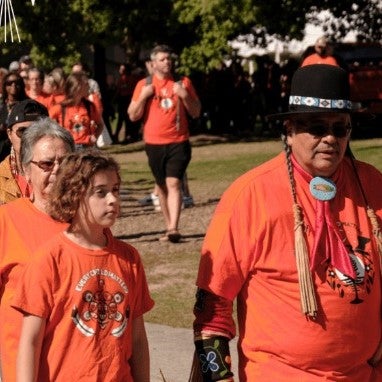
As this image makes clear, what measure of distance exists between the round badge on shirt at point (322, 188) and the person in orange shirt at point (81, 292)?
2.16 ft

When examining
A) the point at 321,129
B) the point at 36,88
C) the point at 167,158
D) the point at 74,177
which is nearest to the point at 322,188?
the point at 321,129

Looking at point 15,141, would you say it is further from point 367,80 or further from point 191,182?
point 367,80

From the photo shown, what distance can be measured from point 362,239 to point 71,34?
79.3ft

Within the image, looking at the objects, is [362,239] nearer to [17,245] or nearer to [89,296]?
[89,296]

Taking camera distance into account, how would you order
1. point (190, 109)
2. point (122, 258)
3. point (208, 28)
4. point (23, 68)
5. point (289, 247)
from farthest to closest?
1. point (208, 28)
2. point (23, 68)
3. point (190, 109)
4. point (122, 258)
5. point (289, 247)

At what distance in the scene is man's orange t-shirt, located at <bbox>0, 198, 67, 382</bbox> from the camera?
446cm

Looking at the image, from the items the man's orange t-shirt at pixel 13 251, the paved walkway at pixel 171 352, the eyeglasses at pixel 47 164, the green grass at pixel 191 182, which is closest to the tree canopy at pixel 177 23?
the green grass at pixel 191 182

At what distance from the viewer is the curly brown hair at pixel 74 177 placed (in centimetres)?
425

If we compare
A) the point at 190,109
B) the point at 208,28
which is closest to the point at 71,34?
the point at 208,28

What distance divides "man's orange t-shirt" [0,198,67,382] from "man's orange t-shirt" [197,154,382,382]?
0.74 meters

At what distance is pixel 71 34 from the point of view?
27812 mm

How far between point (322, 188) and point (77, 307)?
902 mm

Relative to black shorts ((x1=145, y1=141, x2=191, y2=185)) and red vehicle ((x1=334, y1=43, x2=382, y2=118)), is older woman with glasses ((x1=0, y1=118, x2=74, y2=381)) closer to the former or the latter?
black shorts ((x1=145, y1=141, x2=191, y2=185))

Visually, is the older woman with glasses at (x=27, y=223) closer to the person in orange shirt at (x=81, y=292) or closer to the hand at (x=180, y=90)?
the person in orange shirt at (x=81, y=292)
